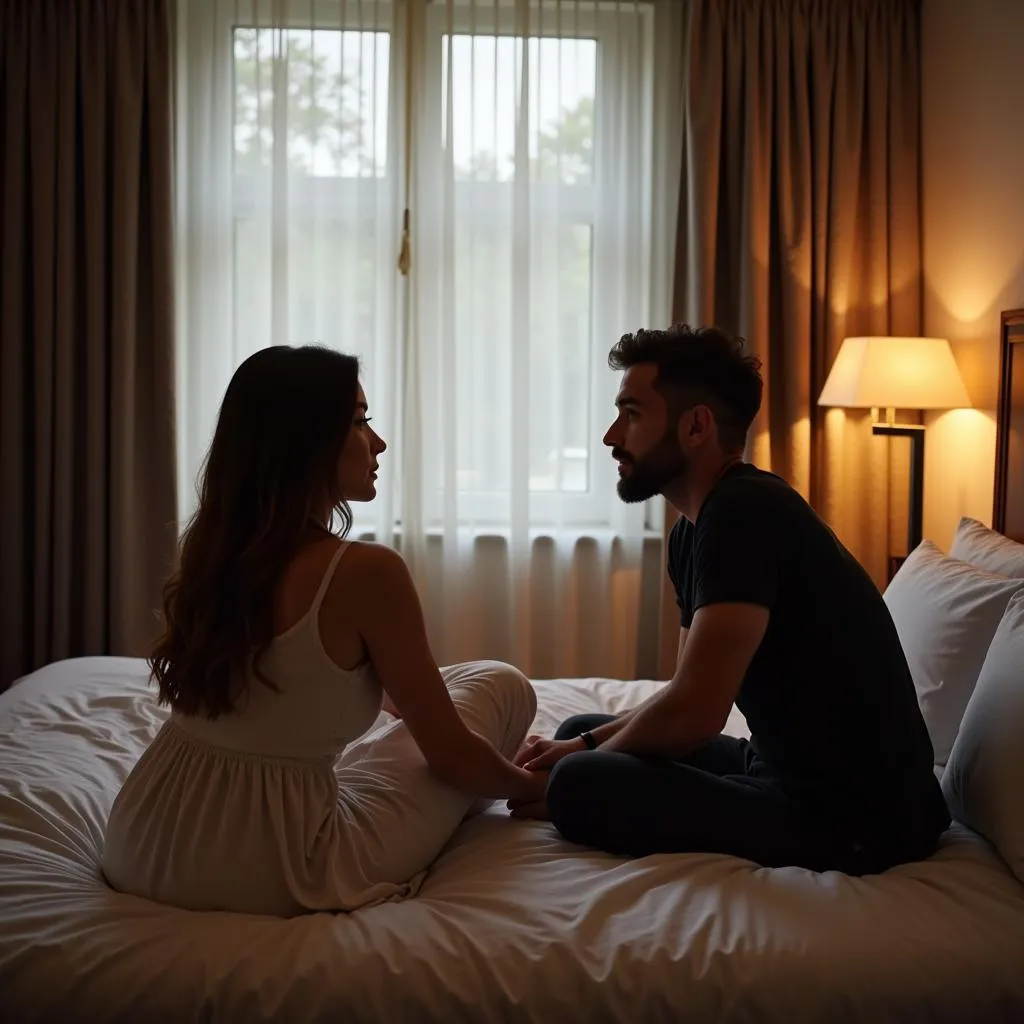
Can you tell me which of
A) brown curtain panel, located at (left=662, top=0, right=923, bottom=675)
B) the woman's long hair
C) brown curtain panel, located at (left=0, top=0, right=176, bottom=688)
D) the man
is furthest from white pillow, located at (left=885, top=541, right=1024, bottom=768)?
brown curtain panel, located at (left=0, top=0, right=176, bottom=688)

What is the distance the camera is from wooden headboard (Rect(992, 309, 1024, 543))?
9.72ft

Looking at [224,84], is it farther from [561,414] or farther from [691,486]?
[691,486]

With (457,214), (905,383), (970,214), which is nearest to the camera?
(905,383)

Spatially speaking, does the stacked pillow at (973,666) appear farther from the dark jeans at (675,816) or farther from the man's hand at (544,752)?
the man's hand at (544,752)

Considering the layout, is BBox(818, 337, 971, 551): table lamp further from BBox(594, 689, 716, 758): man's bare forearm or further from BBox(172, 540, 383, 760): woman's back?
BBox(172, 540, 383, 760): woman's back

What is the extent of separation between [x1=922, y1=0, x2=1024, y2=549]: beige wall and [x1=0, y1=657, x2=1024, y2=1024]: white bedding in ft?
6.43

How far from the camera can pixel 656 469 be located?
6.48ft

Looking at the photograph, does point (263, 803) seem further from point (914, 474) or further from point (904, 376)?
point (914, 474)

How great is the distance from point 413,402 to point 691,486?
1.98 meters

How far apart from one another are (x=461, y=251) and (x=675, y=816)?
2.54 meters

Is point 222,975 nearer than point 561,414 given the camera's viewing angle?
Yes

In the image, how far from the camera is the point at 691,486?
197 cm

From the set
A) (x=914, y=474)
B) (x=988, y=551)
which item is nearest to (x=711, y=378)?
(x=988, y=551)

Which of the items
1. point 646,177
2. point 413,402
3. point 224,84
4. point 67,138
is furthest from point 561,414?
point 67,138
